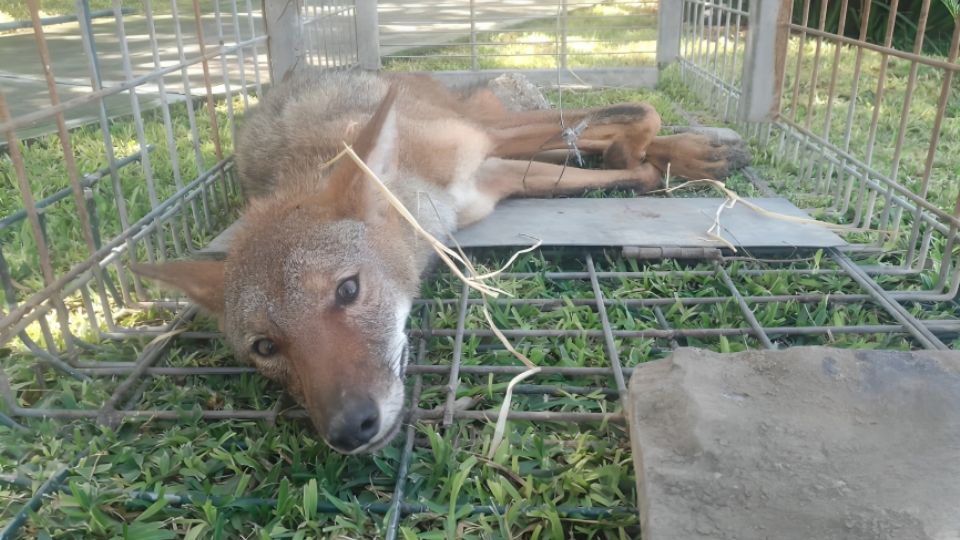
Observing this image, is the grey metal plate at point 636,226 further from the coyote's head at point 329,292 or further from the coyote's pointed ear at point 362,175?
the coyote's pointed ear at point 362,175

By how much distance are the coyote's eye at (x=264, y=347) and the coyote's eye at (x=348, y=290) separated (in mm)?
287

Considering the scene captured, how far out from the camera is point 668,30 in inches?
285

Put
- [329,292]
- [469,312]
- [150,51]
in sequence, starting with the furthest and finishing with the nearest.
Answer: [150,51] → [469,312] → [329,292]

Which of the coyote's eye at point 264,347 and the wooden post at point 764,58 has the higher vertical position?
the wooden post at point 764,58

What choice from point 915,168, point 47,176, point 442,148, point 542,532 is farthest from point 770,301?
point 47,176

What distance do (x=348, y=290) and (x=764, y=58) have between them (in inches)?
144

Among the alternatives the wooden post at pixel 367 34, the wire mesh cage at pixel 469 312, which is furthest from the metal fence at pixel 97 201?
the wooden post at pixel 367 34

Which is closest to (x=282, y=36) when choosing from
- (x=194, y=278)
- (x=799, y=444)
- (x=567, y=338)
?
(x=194, y=278)

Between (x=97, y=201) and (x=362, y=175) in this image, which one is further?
(x=97, y=201)

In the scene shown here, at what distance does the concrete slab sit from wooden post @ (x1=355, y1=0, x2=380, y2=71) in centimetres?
523

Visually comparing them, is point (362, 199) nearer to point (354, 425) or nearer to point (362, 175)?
point (362, 175)

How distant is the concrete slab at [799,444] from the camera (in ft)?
5.69

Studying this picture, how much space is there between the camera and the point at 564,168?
4453 mm

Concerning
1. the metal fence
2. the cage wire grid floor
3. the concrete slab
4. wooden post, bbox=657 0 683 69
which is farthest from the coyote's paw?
wooden post, bbox=657 0 683 69
